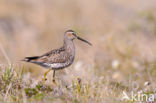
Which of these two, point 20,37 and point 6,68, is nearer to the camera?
point 6,68

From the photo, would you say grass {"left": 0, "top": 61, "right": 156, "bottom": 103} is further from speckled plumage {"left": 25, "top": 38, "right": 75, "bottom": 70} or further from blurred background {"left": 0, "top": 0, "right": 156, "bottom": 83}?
speckled plumage {"left": 25, "top": 38, "right": 75, "bottom": 70}

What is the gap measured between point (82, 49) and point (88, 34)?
169 centimetres

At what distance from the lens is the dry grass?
791 centimetres

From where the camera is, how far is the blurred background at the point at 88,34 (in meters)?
13.0

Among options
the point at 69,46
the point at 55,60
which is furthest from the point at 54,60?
the point at 69,46

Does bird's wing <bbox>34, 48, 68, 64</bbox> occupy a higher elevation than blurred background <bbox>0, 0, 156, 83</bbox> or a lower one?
lower

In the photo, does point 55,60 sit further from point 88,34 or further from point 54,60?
point 88,34

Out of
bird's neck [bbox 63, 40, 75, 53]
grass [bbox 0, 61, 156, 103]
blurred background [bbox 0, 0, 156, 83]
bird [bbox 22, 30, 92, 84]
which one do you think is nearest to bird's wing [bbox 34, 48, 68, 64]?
bird [bbox 22, 30, 92, 84]

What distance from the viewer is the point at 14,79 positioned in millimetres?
8086

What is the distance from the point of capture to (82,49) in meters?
15.8

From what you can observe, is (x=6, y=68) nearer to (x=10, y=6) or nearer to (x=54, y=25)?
(x=54, y=25)

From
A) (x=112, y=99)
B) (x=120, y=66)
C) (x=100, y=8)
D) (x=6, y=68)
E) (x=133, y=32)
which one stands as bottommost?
(x=112, y=99)

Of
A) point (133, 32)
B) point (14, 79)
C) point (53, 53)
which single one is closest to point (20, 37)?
point (133, 32)

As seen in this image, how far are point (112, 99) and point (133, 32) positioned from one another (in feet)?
28.2
